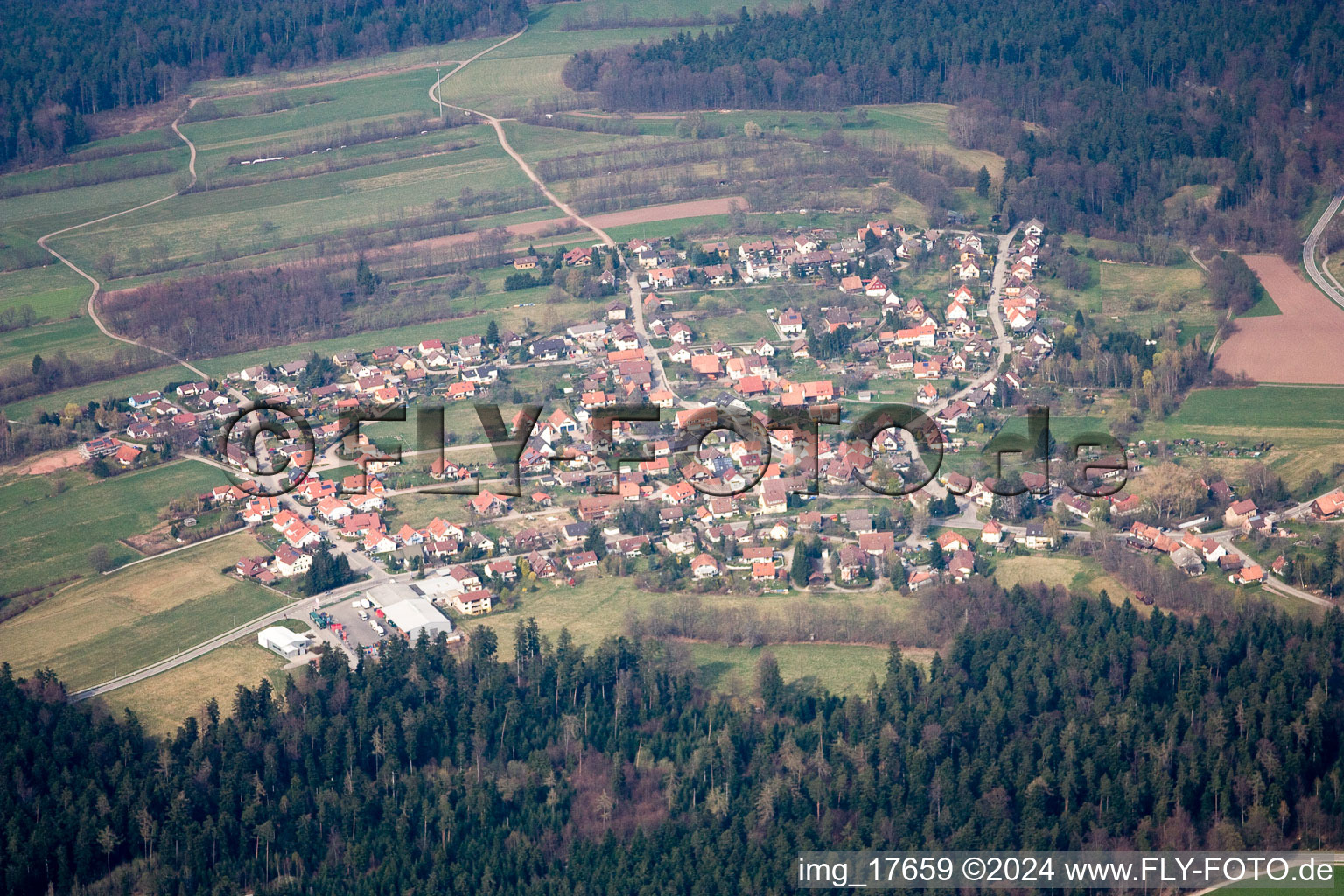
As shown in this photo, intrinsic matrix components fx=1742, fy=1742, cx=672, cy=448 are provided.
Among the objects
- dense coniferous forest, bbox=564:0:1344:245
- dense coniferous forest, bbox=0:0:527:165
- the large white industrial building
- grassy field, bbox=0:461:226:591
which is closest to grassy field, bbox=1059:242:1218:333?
dense coniferous forest, bbox=564:0:1344:245

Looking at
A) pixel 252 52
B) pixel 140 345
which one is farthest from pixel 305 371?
pixel 252 52

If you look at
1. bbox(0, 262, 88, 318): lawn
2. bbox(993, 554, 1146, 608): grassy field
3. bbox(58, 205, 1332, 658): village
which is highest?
bbox(0, 262, 88, 318): lawn

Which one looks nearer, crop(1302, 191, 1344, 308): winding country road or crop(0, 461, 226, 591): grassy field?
crop(0, 461, 226, 591): grassy field

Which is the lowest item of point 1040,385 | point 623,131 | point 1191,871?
point 1191,871

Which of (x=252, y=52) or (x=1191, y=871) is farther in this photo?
(x=252, y=52)

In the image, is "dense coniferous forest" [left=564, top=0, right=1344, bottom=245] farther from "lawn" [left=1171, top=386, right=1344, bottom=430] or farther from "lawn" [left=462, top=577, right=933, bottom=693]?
"lawn" [left=462, top=577, right=933, bottom=693]

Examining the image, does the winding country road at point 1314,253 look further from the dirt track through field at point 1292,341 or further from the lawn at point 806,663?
the lawn at point 806,663

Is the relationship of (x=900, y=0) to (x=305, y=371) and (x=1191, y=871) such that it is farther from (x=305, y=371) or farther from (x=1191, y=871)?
(x=1191, y=871)

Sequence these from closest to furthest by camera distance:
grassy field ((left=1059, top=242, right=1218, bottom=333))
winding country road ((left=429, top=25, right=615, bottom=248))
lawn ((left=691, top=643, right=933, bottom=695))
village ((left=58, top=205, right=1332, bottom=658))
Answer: lawn ((left=691, top=643, right=933, bottom=695))
village ((left=58, top=205, right=1332, bottom=658))
grassy field ((left=1059, top=242, right=1218, bottom=333))
winding country road ((left=429, top=25, right=615, bottom=248))
